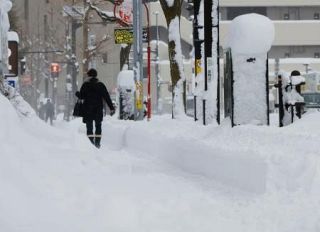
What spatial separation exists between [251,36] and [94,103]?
12.9 ft

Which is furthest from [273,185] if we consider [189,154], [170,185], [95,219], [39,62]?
[39,62]

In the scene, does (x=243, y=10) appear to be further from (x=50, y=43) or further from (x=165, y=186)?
(x=165, y=186)

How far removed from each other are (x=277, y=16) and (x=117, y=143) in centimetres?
5769

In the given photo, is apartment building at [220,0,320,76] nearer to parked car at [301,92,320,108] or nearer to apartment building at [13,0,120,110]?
apartment building at [13,0,120,110]

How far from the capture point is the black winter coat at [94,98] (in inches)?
587

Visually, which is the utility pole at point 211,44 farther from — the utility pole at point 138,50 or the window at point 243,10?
the window at point 243,10

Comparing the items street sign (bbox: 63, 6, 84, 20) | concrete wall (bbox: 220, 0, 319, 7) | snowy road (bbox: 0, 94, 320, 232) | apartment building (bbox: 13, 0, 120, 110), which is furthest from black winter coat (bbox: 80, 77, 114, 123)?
concrete wall (bbox: 220, 0, 319, 7)

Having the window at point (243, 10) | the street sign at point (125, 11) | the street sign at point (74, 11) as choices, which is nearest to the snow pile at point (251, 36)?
the street sign at point (125, 11)

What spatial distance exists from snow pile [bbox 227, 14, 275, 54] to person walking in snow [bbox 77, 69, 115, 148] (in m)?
3.28

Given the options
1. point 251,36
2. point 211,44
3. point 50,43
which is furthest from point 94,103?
point 50,43

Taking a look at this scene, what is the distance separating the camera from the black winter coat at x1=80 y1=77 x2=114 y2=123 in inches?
587

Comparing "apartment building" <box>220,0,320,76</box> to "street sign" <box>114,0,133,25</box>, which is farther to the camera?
"apartment building" <box>220,0,320,76</box>

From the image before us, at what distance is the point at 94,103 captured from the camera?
15.0 metres

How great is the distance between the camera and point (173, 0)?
82.7 ft
